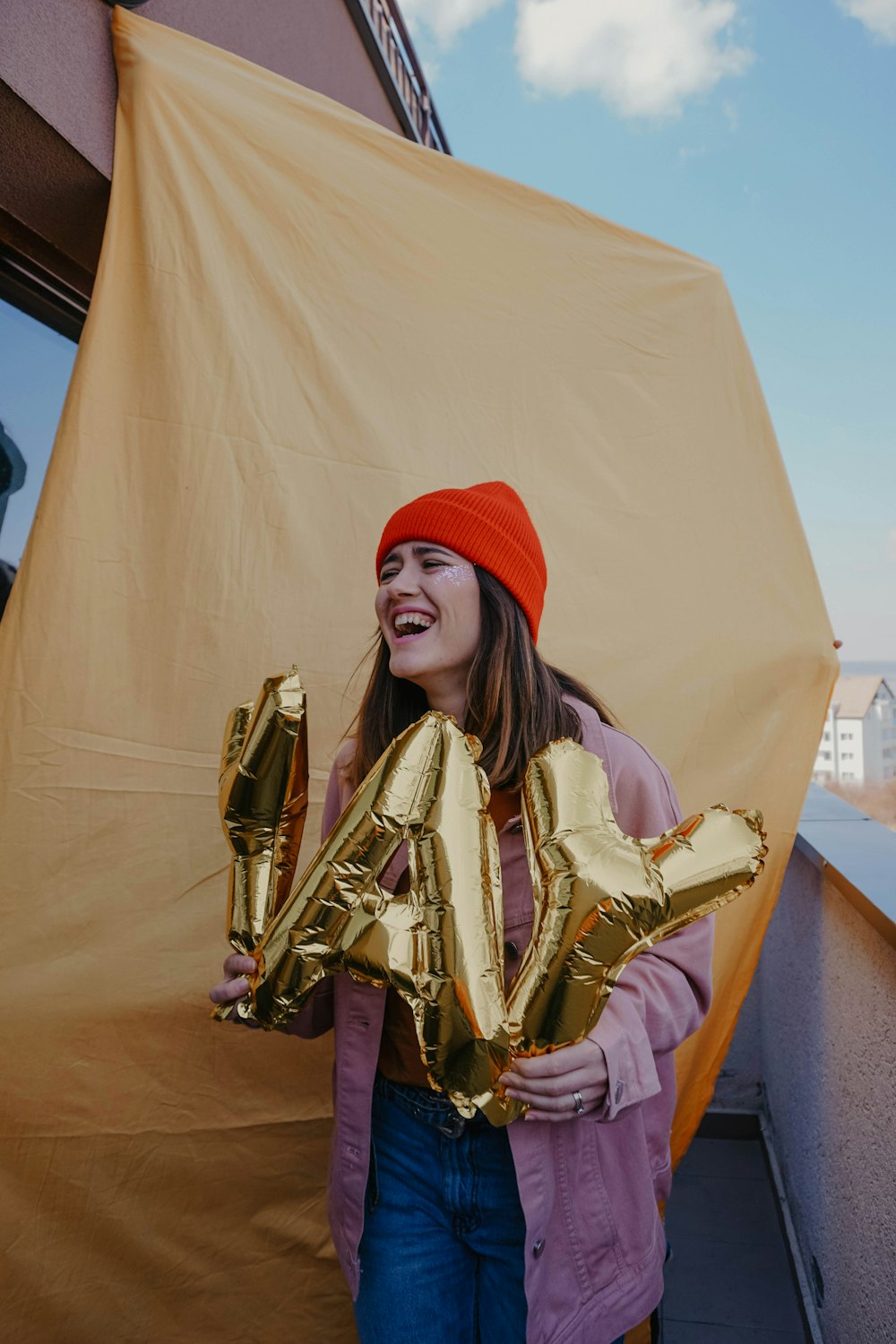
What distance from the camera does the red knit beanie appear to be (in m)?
1.19

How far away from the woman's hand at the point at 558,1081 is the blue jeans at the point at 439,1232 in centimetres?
22

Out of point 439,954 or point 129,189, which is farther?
point 129,189

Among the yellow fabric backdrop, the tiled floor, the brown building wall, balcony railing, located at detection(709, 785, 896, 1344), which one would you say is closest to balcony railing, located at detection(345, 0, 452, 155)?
the brown building wall

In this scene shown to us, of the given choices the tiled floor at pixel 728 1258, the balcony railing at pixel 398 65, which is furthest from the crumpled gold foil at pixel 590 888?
the balcony railing at pixel 398 65

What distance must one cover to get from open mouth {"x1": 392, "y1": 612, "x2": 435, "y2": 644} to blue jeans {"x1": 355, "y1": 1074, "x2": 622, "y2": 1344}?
1.93ft

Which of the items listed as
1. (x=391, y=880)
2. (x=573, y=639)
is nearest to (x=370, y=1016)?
(x=391, y=880)

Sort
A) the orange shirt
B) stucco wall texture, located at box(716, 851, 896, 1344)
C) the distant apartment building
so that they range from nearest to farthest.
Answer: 1. the orange shirt
2. stucco wall texture, located at box(716, 851, 896, 1344)
3. the distant apartment building

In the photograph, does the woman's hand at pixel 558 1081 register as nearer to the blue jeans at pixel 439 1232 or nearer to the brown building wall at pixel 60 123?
the blue jeans at pixel 439 1232

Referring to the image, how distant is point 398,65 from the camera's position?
411 centimetres

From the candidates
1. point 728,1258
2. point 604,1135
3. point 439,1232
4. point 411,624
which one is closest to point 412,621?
point 411,624

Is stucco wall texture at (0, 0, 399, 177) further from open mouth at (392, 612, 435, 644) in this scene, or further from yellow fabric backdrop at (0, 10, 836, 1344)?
open mouth at (392, 612, 435, 644)

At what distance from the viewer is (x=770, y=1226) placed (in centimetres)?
230

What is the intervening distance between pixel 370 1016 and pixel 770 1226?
6.02 ft

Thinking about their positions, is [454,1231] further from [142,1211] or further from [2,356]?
[2,356]
